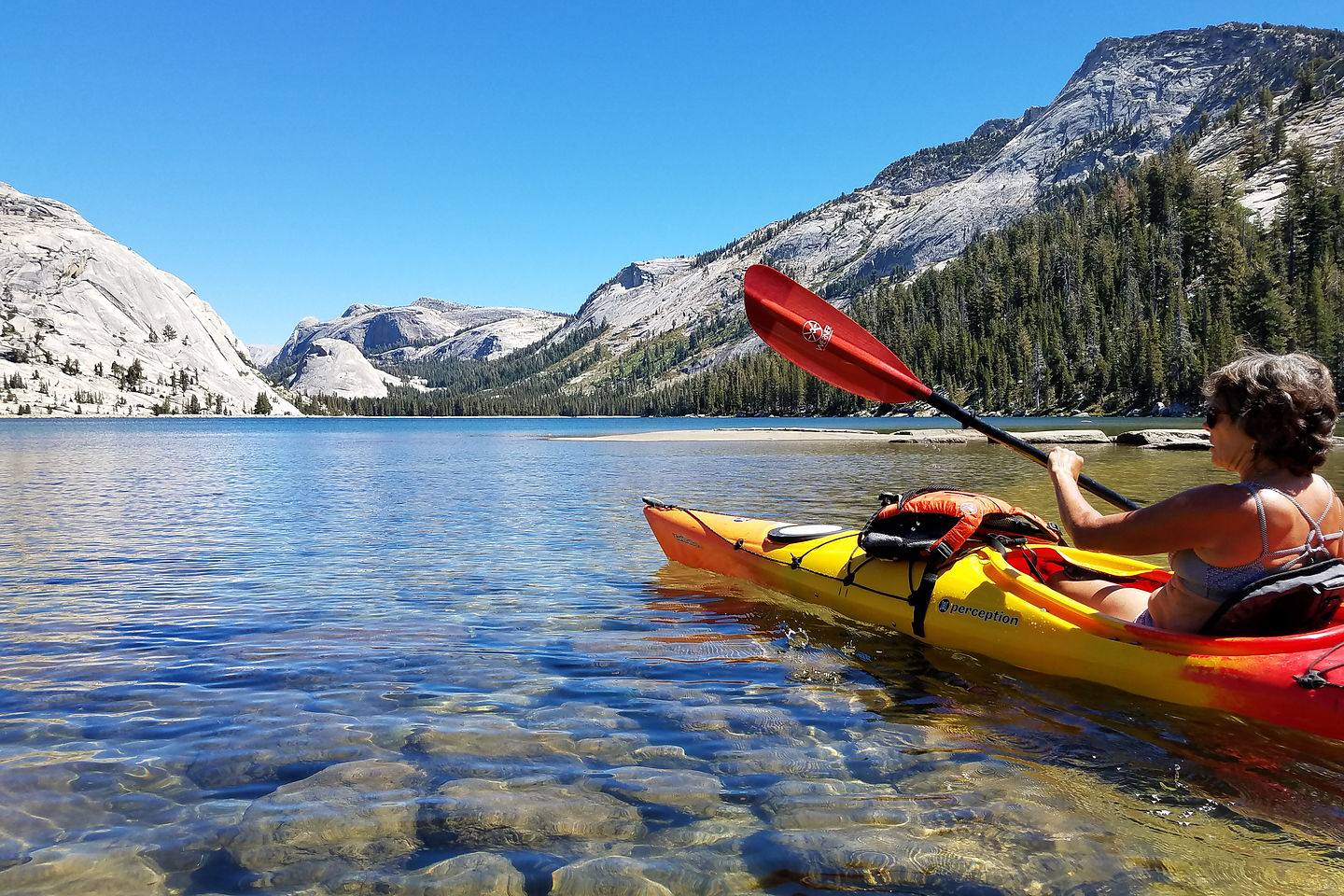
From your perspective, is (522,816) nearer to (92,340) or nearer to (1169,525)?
(1169,525)

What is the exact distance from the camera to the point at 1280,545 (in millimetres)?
4645

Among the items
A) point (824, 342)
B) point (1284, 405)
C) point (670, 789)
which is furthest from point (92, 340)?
Result: point (1284, 405)

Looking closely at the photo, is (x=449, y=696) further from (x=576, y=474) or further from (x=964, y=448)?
(x=964, y=448)

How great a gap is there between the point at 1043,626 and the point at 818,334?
4881 millimetres

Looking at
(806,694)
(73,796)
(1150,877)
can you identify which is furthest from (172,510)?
(1150,877)

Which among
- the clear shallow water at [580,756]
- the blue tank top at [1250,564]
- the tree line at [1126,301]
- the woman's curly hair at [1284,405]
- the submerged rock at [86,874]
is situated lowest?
the clear shallow water at [580,756]

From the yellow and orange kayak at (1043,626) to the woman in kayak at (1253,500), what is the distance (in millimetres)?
560

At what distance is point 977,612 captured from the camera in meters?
6.95

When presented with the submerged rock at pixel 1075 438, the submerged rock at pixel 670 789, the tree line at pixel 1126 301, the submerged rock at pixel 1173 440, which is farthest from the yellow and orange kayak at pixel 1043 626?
the tree line at pixel 1126 301

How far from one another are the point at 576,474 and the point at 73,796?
25783 mm

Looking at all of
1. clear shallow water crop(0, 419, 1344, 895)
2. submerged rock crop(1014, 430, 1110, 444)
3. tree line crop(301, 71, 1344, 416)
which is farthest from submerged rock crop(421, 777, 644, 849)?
tree line crop(301, 71, 1344, 416)

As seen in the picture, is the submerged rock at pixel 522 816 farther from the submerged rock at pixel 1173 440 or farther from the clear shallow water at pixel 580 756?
the submerged rock at pixel 1173 440

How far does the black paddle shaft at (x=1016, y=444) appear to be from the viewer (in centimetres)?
736

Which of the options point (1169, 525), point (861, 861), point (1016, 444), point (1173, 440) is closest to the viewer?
point (861, 861)
